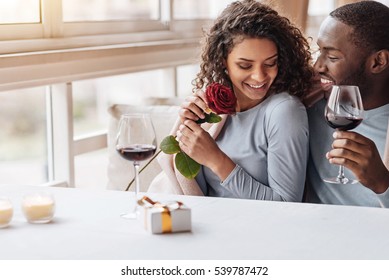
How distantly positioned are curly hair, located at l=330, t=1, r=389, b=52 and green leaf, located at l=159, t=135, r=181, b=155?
2.05 feet

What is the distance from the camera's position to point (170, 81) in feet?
12.5

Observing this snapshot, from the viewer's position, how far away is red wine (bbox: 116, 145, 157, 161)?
1.64m

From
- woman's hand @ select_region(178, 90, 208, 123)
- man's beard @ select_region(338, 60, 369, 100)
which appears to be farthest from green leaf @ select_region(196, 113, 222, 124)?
man's beard @ select_region(338, 60, 369, 100)

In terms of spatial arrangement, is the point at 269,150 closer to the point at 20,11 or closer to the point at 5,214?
the point at 5,214

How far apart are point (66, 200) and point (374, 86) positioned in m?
1.03

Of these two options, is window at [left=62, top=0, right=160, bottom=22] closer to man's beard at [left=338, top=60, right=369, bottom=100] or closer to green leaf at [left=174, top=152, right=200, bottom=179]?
green leaf at [left=174, top=152, right=200, bottom=179]

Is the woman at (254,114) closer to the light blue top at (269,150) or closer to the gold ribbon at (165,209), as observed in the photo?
the light blue top at (269,150)

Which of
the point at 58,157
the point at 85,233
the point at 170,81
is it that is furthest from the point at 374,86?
the point at 170,81

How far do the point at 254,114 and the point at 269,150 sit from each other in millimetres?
136

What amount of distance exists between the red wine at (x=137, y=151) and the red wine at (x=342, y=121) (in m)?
0.52

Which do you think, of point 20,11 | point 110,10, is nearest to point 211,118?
point 20,11

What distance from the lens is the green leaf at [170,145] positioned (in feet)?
6.82

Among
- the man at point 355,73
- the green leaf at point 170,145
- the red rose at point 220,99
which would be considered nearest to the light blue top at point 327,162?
→ the man at point 355,73

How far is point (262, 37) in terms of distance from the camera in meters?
2.17
